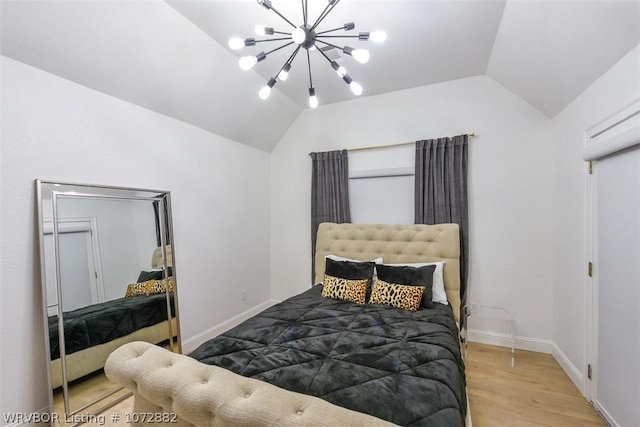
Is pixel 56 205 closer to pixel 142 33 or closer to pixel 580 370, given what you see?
pixel 142 33

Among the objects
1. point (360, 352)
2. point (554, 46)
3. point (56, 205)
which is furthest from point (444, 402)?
point (56, 205)

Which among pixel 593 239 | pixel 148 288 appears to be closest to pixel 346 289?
pixel 148 288

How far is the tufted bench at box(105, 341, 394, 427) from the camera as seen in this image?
981 millimetres

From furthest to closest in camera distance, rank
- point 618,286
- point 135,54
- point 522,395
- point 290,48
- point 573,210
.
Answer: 1. point 290,48
2. point 573,210
3. point 522,395
4. point 135,54
5. point 618,286

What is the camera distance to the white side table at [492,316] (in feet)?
9.43

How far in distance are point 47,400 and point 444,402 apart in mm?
2545

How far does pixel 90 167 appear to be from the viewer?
82.6 inches

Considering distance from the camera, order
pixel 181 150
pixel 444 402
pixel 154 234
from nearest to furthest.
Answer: pixel 444 402
pixel 154 234
pixel 181 150

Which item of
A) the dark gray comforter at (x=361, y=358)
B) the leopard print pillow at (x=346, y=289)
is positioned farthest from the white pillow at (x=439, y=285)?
the leopard print pillow at (x=346, y=289)

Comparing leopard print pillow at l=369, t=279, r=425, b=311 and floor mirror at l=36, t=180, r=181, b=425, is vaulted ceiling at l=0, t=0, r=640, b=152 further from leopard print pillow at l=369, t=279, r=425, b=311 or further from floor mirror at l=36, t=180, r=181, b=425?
leopard print pillow at l=369, t=279, r=425, b=311

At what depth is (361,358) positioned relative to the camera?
1567 millimetres

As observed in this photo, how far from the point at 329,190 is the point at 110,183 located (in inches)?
92.1

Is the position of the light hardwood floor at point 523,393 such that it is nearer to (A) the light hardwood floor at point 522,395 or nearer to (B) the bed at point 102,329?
(A) the light hardwood floor at point 522,395

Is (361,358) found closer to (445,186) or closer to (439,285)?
(439,285)
